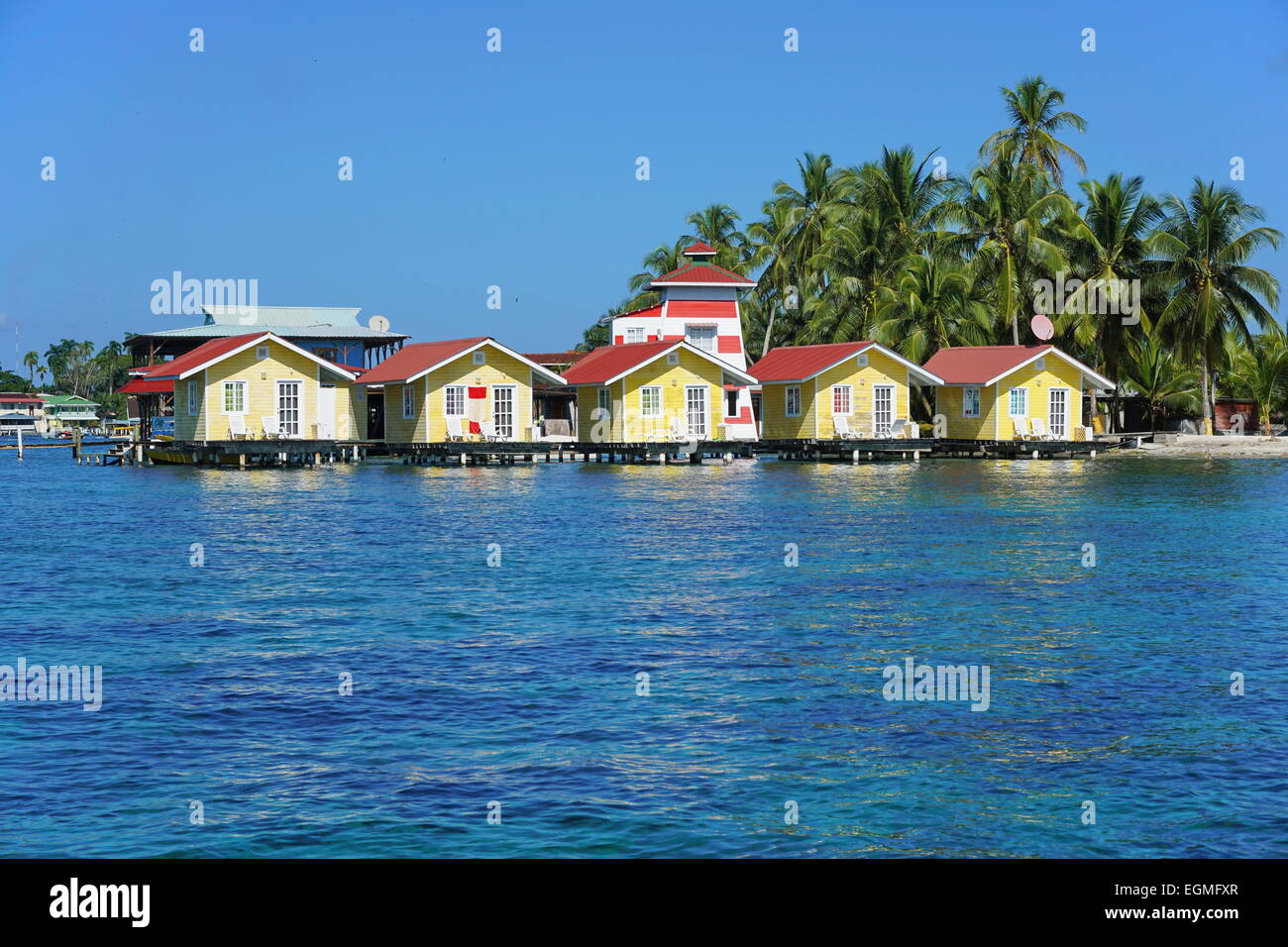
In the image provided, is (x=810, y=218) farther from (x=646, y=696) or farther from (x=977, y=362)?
(x=646, y=696)

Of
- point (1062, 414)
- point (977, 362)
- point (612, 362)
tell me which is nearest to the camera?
point (612, 362)

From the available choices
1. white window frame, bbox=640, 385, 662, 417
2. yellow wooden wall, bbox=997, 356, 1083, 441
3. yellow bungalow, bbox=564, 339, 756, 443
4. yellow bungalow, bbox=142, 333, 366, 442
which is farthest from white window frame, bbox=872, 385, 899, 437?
yellow bungalow, bbox=142, 333, 366, 442

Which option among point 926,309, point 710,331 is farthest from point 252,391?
point 926,309

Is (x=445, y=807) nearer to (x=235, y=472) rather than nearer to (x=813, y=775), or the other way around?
(x=813, y=775)

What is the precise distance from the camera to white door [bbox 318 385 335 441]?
5800 centimetres

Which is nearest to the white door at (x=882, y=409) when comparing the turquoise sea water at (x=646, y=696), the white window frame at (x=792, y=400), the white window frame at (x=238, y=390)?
the white window frame at (x=792, y=400)

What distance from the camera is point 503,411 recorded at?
57.7 m

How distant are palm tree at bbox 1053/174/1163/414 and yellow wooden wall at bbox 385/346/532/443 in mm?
26652

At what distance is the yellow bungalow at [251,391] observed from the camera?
178 feet

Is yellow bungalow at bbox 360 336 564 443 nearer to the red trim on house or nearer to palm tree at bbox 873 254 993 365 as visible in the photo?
the red trim on house

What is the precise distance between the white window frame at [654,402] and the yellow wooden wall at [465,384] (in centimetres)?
472

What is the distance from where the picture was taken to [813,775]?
11.2m

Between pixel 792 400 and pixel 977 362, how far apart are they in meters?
8.67

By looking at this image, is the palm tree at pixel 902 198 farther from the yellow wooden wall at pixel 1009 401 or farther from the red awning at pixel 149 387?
the red awning at pixel 149 387
